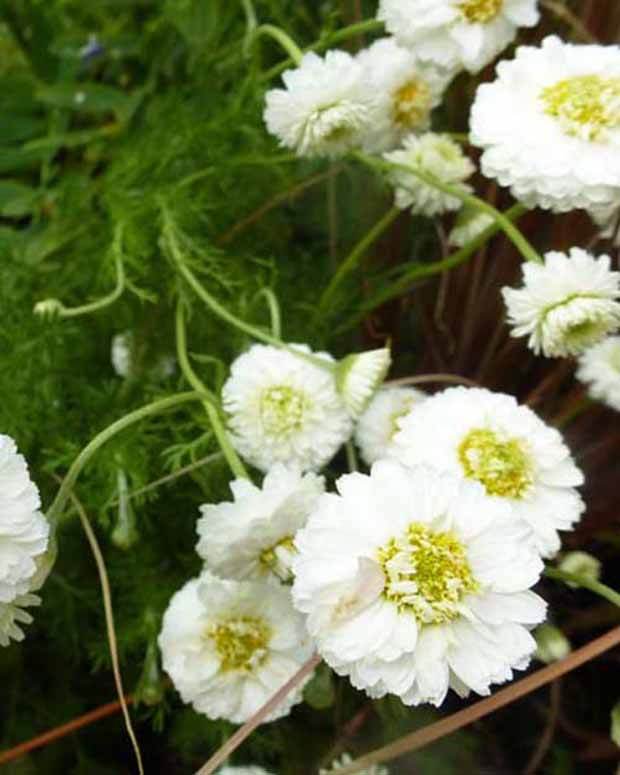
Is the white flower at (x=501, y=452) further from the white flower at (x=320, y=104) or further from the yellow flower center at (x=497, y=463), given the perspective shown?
the white flower at (x=320, y=104)

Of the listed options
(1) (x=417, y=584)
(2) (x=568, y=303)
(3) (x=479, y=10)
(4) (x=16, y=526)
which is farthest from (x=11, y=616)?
(3) (x=479, y=10)

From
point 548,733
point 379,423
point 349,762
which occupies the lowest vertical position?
point 548,733

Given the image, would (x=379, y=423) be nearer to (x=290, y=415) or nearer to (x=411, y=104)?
(x=290, y=415)

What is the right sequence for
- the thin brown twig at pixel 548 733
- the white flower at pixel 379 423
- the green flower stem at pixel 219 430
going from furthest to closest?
the thin brown twig at pixel 548 733 → the white flower at pixel 379 423 → the green flower stem at pixel 219 430

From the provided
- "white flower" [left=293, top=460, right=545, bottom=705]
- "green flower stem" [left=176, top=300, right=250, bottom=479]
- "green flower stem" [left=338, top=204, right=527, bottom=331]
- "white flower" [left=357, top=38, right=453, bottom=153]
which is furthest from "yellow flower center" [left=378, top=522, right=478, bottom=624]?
"white flower" [left=357, top=38, right=453, bottom=153]

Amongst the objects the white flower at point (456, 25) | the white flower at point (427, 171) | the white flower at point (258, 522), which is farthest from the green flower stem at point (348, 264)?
the white flower at point (258, 522)

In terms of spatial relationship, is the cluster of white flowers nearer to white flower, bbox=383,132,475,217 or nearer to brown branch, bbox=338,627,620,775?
brown branch, bbox=338,627,620,775

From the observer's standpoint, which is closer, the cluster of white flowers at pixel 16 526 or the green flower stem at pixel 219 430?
the cluster of white flowers at pixel 16 526
